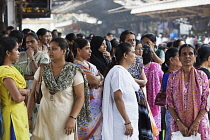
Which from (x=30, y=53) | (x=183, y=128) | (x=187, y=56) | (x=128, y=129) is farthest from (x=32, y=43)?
(x=183, y=128)

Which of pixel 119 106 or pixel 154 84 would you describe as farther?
pixel 154 84

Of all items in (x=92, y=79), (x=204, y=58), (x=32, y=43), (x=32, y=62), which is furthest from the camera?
(x=32, y=43)

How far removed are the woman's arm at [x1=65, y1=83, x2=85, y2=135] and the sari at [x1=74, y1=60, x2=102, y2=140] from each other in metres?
0.66

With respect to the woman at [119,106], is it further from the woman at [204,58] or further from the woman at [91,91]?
the woman at [204,58]

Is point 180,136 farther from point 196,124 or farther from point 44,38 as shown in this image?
point 44,38

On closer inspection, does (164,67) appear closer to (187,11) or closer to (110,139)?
(110,139)

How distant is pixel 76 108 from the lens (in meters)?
3.92

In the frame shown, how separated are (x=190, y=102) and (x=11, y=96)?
183 cm

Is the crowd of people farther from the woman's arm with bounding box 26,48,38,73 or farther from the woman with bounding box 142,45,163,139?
the woman with bounding box 142,45,163,139

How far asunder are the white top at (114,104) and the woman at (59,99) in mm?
399

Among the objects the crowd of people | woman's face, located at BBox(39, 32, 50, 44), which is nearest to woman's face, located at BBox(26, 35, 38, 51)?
the crowd of people

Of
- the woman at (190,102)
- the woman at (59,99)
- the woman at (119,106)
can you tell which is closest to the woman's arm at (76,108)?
the woman at (59,99)

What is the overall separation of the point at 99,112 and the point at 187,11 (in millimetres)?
17826

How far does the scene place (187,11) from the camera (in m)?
21.6
